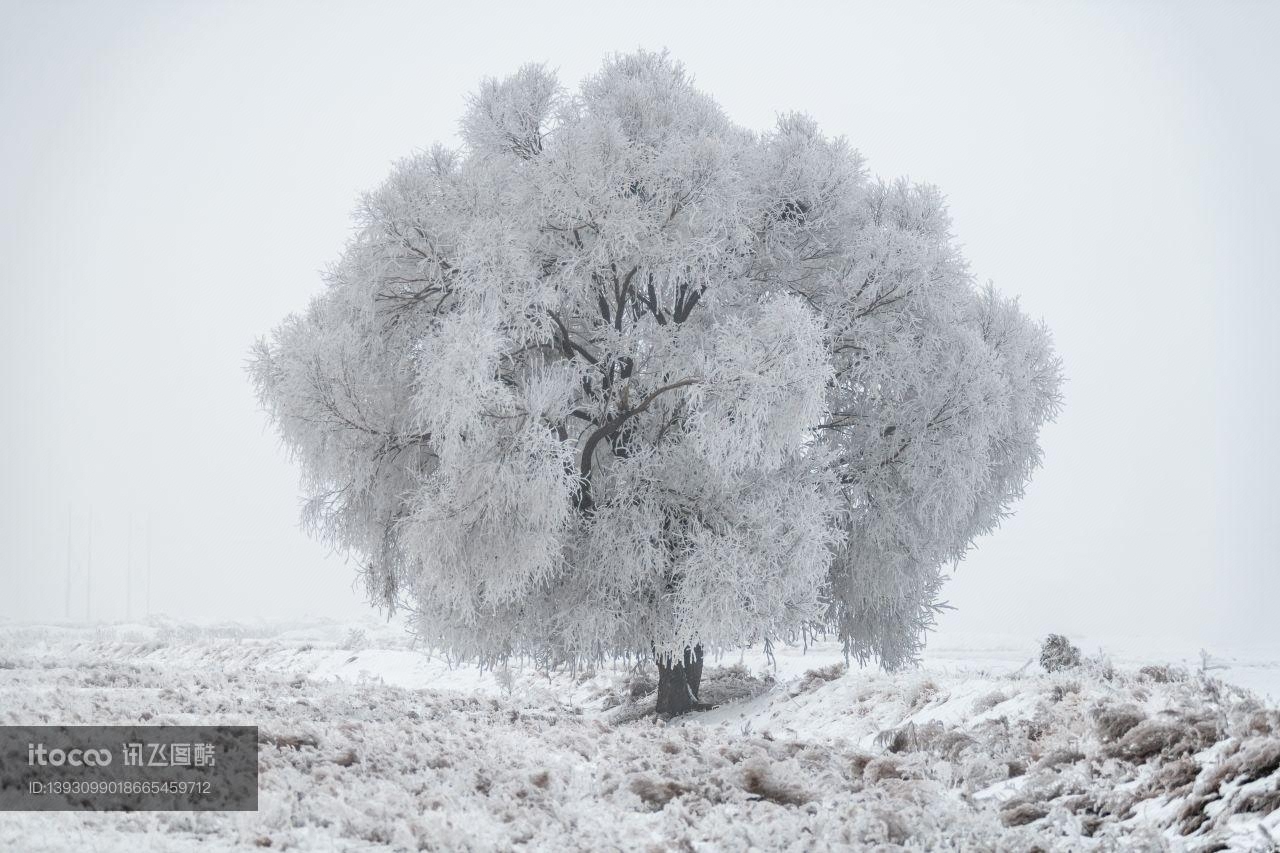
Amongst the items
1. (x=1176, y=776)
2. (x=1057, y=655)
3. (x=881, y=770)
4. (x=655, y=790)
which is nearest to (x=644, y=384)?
(x=1057, y=655)

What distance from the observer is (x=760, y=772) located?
6.09m

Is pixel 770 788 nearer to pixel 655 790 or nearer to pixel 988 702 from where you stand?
pixel 655 790

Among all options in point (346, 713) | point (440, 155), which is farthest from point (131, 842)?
point (440, 155)

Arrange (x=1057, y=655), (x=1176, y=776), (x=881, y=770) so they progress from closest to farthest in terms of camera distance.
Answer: (x=1176, y=776)
(x=881, y=770)
(x=1057, y=655)

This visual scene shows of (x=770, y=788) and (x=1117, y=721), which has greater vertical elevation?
(x=1117, y=721)

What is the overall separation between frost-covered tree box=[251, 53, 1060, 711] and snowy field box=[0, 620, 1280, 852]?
1.92 metres

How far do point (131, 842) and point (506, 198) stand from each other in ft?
29.4

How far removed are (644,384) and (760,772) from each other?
6.50 m

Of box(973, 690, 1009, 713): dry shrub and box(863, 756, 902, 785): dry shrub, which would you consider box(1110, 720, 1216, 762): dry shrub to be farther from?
box(973, 690, 1009, 713): dry shrub

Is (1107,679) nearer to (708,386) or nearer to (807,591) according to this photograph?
(807,591)

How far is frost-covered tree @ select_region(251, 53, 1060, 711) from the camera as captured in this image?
10.8 metres

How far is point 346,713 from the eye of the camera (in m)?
9.18

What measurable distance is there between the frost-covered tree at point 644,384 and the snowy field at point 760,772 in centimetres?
192

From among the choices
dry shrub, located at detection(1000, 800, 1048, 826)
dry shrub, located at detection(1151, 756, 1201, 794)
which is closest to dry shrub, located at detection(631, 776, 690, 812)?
dry shrub, located at detection(1000, 800, 1048, 826)
